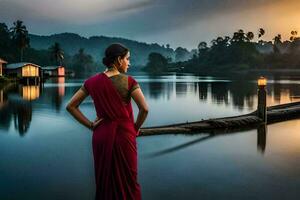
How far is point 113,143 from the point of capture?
4.32 meters

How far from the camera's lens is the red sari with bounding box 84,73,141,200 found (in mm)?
4281

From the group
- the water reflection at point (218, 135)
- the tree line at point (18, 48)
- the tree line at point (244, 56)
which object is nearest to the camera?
the water reflection at point (218, 135)

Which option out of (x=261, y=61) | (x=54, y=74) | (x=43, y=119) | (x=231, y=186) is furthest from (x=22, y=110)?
(x=261, y=61)

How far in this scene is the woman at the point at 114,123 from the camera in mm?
4277

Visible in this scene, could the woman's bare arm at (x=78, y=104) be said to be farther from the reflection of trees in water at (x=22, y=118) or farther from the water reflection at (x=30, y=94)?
the water reflection at (x=30, y=94)

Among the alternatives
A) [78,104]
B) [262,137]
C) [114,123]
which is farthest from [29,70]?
[114,123]

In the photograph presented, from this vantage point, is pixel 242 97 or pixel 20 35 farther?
pixel 20 35

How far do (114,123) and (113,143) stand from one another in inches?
9.5

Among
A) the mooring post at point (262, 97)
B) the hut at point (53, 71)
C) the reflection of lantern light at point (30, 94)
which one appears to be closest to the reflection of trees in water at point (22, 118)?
the reflection of lantern light at point (30, 94)

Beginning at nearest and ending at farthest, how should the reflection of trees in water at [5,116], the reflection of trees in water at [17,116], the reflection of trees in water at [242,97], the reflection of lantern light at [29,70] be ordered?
the reflection of trees in water at [17,116]
the reflection of trees in water at [5,116]
the reflection of trees in water at [242,97]
the reflection of lantern light at [29,70]

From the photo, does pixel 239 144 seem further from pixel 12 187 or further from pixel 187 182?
pixel 12 187

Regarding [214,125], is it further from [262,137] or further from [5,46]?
[5,46]

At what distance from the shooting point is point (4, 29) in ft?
365

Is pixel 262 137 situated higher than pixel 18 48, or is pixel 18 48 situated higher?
pixel 18 48
